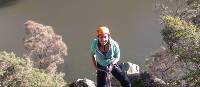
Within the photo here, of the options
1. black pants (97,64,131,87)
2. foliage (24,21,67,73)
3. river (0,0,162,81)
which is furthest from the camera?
river (0,0,162,81)

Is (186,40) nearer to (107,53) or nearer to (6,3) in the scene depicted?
(107,53)

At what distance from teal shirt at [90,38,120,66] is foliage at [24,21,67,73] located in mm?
15564

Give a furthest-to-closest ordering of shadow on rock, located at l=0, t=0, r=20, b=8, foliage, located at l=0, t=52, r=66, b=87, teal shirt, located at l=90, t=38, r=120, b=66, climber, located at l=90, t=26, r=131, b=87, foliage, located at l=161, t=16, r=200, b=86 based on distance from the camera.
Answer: shadow on rock, located at l=0, t=0, r=20, b=8
foliage, located at l=0, t=52, r=66, b=87
foliage, located at l=161, t=16, r=200, b=86
teal shirt, located at l=90, t=38, r=120, b=66
climber, located at l=90, t=26, r=131, b=87

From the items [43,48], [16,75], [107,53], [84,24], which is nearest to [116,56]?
[107,53]

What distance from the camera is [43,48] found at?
78.4ft

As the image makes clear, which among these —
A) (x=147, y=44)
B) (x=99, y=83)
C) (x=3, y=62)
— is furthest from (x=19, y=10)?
(x=99, y=83)

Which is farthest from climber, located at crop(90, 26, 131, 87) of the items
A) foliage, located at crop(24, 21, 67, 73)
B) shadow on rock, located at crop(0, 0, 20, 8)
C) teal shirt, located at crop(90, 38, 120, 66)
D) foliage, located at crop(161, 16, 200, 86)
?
shadow on rock, located at crop(0, 0, 20, 8)

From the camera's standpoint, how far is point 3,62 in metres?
13.5

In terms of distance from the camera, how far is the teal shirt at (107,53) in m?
8.05

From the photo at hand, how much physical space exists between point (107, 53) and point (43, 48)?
16.1 m

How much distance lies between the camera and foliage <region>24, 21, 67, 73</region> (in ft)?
78.3

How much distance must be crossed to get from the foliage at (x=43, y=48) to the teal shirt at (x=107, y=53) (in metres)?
15.6

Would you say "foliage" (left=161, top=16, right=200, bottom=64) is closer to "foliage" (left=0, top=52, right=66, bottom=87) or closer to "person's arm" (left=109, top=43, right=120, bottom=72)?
"person's arm" (left=109, top=43, right=120, bottom=72)

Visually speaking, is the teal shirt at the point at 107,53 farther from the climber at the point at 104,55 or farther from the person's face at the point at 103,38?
the person's face at the point at 103,38
